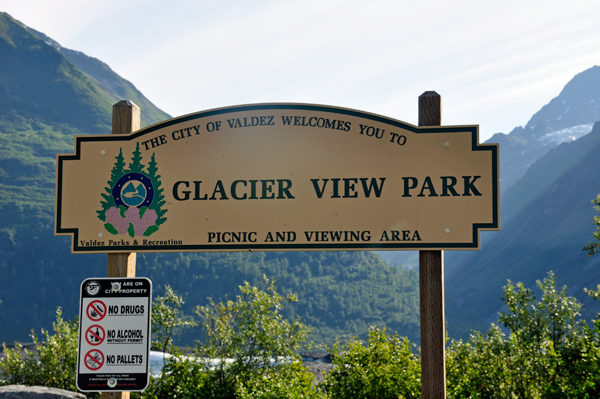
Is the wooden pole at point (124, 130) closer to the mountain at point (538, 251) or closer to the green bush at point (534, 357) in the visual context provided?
the green bush at point (534, 357)

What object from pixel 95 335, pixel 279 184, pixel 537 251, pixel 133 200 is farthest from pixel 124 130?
pixel 537 251

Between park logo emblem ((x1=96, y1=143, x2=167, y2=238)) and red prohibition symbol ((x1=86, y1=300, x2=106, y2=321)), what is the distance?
0.66 metres

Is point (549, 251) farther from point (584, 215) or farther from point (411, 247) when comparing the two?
point (411, 247)

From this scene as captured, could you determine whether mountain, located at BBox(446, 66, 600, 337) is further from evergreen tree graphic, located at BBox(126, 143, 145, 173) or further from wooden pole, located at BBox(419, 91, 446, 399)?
evergreen tree graphic, located at BBox(126, 143, 145, 173)

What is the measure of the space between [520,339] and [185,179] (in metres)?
5.07

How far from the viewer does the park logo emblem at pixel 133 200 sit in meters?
4.38

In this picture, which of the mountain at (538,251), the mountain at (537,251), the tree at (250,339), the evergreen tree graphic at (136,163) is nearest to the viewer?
the evergreen tree graphic at (136,163)

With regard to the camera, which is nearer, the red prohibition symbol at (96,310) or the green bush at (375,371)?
the red prohibition symbol at (96,310)

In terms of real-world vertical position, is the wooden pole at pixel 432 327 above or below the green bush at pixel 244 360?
above

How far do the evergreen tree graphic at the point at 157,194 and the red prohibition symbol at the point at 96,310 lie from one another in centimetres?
85

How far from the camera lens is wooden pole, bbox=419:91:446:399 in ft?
13.5

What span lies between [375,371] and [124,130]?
4329 millimetres

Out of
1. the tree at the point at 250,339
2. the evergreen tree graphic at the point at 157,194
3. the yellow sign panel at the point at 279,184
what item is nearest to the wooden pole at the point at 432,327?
the yellow sign panel at the point at 279,184

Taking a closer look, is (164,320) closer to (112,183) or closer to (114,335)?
(114,335)
